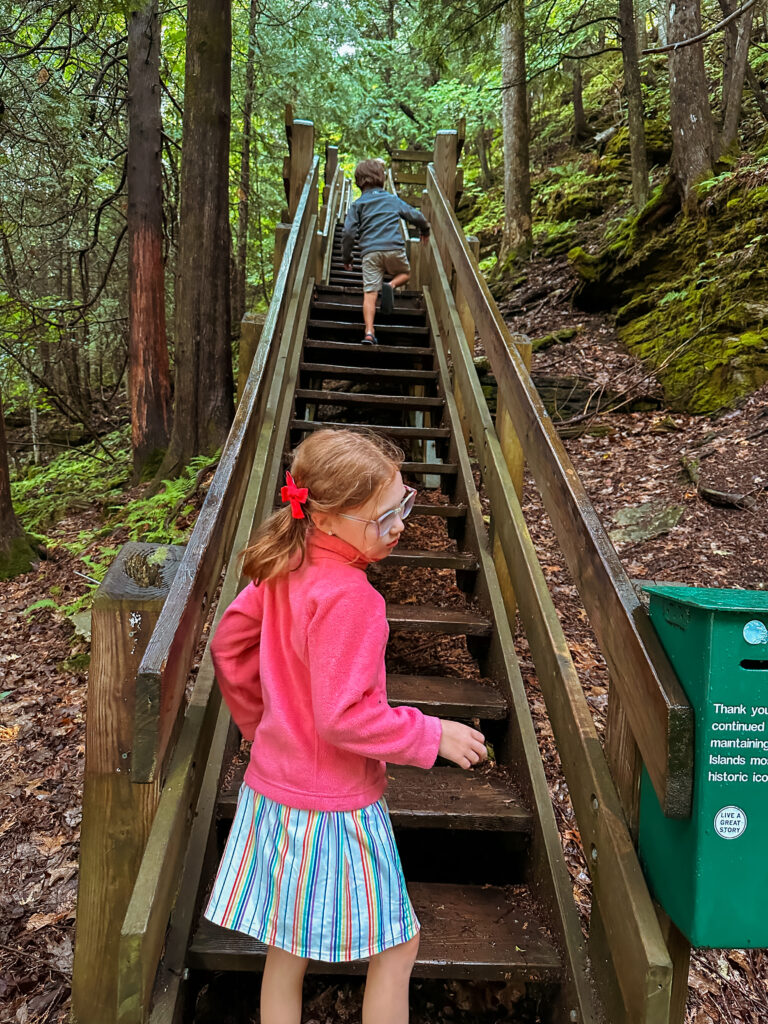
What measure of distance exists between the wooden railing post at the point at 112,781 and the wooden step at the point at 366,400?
3.13 m

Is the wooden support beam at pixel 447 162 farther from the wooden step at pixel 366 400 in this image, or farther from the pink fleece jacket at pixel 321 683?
the pink fleece jacket at pixel 321 683

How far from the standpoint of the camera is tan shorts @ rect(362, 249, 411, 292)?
6.39 meters

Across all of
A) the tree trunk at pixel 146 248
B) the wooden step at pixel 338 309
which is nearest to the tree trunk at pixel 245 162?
the tree trunk at pixel 146 248

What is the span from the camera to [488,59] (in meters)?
Answer: 11.6

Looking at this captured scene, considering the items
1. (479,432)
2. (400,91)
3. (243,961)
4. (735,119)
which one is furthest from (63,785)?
(400,91)

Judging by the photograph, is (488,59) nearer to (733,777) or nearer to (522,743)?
(522,743)

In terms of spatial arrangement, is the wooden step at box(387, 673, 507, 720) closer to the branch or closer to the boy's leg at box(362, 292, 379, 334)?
the branch

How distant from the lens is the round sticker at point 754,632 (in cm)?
138

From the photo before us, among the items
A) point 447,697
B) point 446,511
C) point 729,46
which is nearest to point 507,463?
point 446,511

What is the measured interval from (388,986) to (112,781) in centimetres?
85

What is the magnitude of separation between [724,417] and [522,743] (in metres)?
5.08

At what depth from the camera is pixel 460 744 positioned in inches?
64.9

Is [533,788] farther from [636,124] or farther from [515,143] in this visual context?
[515,143]

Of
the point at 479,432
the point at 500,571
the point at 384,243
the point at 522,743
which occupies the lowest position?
the point at 522,743
